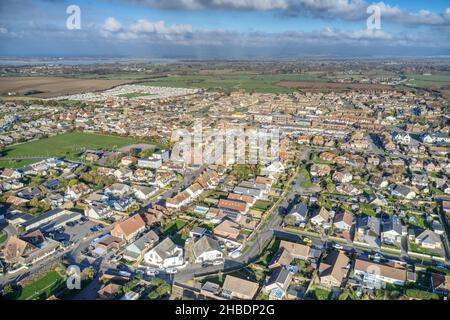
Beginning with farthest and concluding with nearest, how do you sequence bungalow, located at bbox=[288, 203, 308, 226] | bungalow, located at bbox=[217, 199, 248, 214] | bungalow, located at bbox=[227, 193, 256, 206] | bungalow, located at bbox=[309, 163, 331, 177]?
bungalow, located at bbox=[309, 163, 331, 177] < bungalow, located at bbox=[227, 193, 256, 206] < bungalow, located at bbox=[217, 199, 248, 214] < bungalow, located at bbox=[288, 203, 308, 226]

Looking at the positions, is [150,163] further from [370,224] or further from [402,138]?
[402,138]

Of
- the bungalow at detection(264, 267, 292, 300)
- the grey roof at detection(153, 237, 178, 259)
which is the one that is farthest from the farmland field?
the bungalow at detection(264, 267, 292, 300)

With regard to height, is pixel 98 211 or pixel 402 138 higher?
pixel 402 138

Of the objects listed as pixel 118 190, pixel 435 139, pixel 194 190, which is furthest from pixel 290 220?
pixel 435 139

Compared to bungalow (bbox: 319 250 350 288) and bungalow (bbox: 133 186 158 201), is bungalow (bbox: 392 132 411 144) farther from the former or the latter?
bungalow (bbox: 133 186 158 201)

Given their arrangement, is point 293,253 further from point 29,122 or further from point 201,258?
point 29,122
